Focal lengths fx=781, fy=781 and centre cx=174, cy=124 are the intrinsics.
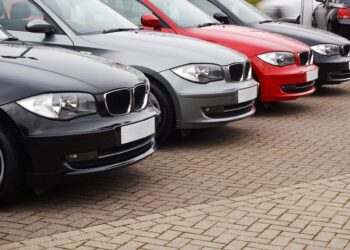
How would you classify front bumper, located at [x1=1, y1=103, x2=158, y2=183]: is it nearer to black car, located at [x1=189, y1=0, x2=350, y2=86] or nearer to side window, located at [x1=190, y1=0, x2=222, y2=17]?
black car, located at [x1=189, y1=0, x2=350, y2=86]

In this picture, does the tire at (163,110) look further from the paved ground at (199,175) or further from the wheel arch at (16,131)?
the wheel arch at (16,131)

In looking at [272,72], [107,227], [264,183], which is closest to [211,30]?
[272,72]

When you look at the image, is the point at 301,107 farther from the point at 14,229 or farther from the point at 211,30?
the point at 14,229

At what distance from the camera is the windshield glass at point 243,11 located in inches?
452

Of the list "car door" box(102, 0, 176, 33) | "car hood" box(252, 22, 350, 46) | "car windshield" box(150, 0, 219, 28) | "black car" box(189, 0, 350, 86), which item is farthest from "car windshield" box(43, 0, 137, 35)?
"car hood" box(252, 22, 350, 46)

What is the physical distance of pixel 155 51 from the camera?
7.76 meters

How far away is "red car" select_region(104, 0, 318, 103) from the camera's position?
31.6 feet

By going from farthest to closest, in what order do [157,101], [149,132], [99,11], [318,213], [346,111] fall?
[346,111]
[99,11]
[157,101]
[149,132]
[318,213]

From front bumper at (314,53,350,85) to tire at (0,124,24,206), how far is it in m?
6.72

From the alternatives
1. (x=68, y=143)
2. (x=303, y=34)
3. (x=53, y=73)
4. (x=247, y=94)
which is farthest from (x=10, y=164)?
(x=303, y=34)

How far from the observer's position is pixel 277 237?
4949 mm

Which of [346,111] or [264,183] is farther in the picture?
[346,111]

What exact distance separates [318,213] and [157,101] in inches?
104

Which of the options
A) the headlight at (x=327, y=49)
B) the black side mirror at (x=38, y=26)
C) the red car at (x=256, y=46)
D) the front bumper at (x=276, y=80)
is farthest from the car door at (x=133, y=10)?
the headlight at (x=327, y=49)
